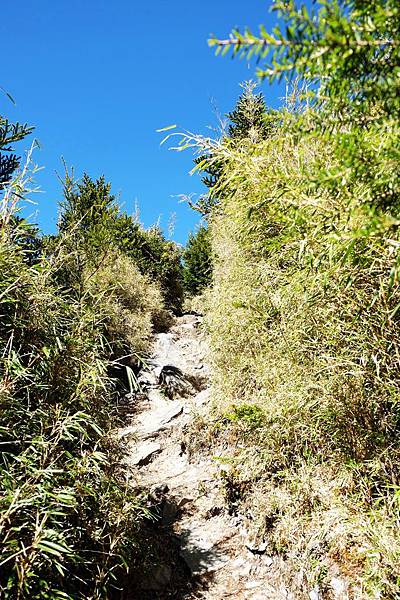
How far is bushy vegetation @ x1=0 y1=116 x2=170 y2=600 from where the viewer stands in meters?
1.88

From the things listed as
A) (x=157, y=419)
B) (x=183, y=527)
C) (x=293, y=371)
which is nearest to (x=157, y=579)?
(x=183, y=527)

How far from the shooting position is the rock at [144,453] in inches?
206

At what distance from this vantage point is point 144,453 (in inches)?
213

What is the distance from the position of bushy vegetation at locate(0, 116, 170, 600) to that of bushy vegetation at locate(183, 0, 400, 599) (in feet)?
4.12

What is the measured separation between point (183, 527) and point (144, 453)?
4.77ft

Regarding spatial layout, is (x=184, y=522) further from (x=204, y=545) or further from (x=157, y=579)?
(x=157, y=579)

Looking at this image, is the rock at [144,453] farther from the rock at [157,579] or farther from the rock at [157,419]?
the rock at [157,579]

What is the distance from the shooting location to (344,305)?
2.40 m

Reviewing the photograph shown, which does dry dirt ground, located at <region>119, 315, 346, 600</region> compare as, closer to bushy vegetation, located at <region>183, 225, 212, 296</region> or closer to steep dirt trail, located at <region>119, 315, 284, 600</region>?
steep dirt trail, located at <region>119, 315, 284, 600</region>

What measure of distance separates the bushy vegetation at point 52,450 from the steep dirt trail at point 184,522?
1.84 feet

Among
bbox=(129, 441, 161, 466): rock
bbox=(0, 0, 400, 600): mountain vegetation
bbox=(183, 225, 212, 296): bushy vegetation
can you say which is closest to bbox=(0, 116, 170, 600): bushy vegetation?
bbox=(0, 0, 400, 600): mountain vegetation

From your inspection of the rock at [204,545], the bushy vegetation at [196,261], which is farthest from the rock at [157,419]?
the bushy vegetation at [196,261]

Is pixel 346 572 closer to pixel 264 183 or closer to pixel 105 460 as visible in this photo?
pixel 105 460

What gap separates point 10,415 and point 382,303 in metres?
2.18
